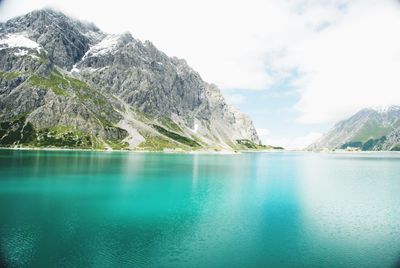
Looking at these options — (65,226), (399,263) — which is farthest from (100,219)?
(399,263)

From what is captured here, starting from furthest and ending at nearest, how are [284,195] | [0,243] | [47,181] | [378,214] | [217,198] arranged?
[47,181], [284,195], [217,198], [378,214], [0,243]

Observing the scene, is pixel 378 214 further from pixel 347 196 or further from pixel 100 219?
pixel 100 219

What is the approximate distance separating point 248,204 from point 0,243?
44.4m

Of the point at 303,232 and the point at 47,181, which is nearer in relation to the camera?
the point at 303,232

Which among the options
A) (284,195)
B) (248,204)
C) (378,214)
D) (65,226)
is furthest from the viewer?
(284,195)

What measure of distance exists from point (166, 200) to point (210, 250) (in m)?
32.7

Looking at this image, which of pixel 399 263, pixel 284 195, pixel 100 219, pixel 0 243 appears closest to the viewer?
pixel 399 263

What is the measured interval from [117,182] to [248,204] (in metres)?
42.9

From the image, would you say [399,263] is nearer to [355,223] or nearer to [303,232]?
[303,232]

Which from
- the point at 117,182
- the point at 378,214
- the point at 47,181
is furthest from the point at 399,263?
the point at 47,181

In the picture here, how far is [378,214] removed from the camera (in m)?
61.8

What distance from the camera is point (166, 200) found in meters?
71.2

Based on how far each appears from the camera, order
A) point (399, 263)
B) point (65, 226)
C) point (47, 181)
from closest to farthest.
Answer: point (399, 263)
point (65, 226)
point (47, 181)

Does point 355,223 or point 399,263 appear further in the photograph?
point 355,223
